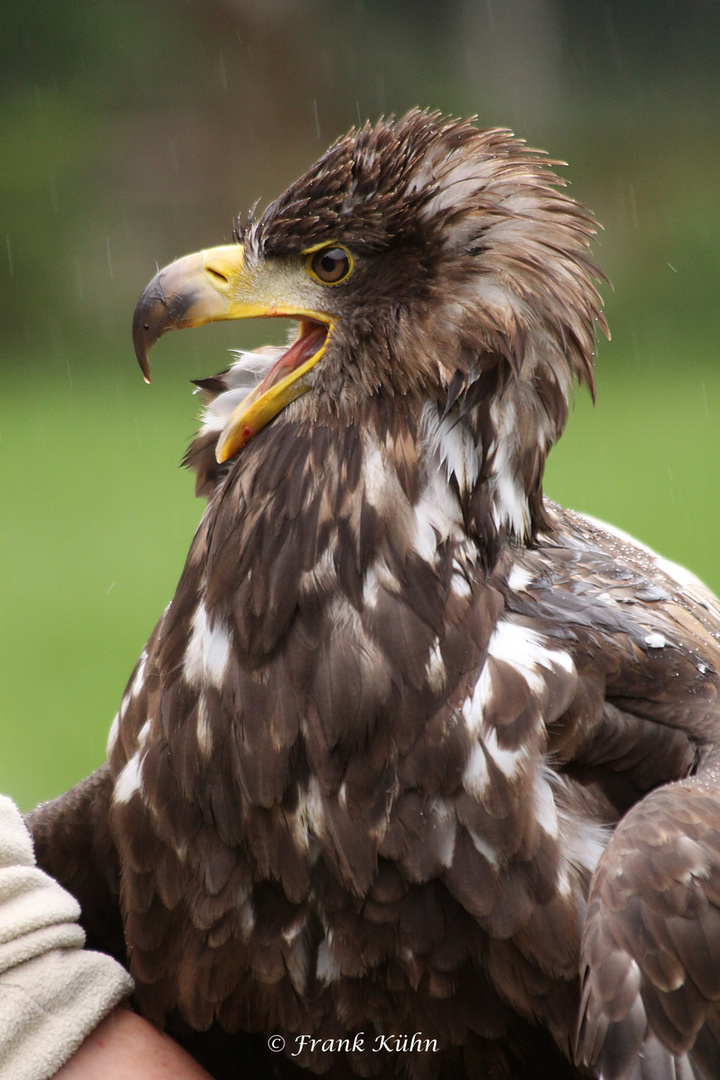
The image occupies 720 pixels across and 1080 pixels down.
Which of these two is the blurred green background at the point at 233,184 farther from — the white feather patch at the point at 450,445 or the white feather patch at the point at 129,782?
the white feather patch at the point at 450,445

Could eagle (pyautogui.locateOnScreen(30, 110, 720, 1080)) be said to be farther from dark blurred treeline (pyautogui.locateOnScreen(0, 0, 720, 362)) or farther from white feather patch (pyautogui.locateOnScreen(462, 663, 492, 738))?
dark blurred treeline (pyautogui.locateOnScreen(0, 0, 720, 362))

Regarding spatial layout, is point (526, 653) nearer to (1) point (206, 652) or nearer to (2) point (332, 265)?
(1) point (206, 652)

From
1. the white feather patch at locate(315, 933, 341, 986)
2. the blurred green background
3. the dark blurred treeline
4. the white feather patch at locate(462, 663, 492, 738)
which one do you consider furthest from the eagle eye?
the dark blurred treeline

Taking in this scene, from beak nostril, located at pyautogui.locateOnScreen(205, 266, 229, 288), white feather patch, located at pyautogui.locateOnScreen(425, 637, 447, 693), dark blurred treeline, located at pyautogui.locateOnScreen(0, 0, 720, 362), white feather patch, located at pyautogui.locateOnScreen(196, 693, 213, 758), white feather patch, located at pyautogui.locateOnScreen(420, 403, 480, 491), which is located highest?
dark blurred treeline, located at pyautogui.locateOnScreen(0, 0, 720, 362)

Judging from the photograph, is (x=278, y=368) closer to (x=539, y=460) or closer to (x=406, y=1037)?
(x=539, y=460)

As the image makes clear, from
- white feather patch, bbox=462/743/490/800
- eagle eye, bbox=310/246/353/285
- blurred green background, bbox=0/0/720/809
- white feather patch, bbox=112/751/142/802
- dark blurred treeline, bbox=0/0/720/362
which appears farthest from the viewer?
dark blurred treeline, bbox=0/0/720/362

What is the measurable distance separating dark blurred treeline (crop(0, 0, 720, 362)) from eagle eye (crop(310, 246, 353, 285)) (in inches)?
466

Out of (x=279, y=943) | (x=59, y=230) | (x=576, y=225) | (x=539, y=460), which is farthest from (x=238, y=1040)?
(x=59, y=230)

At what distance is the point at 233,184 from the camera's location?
44.7ft

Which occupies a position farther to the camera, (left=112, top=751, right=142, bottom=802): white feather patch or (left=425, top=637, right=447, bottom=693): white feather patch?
(left=112, top=751, right=142, bottom=802): white feather patch

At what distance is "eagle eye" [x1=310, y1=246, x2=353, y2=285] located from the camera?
1.79m

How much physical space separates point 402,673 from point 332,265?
64 centimetres

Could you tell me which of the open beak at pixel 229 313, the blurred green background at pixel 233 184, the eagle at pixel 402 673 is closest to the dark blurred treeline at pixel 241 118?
the blurred green background at pixel 233 184

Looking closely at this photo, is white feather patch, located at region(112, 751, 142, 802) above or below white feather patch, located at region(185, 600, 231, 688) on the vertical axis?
below
